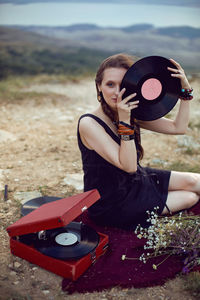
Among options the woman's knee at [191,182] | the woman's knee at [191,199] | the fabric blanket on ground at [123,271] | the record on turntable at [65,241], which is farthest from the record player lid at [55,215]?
the woman's knee at [191,182]

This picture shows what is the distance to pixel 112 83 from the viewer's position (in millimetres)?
2719

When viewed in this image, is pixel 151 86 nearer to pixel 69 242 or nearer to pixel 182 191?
pixel 182 191

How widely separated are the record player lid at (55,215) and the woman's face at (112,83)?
82 centimetres

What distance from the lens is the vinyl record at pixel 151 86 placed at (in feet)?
8.30

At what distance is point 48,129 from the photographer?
5766 mm

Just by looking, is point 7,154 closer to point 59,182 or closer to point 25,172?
point 25,172

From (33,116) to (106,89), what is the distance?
12.4 feet

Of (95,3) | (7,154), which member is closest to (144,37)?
(95,3)

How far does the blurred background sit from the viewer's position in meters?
12.6

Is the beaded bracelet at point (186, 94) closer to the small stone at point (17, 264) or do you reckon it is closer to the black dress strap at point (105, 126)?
the black dress strap at point (105, 126)

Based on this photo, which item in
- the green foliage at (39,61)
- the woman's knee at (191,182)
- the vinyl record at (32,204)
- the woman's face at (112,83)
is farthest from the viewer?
the green foliage at (39,61)

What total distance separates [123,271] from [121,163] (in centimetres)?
84

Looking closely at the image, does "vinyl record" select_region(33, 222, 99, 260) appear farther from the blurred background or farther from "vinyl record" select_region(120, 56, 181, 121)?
the blurred background

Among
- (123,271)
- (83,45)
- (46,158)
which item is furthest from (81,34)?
(123,271)
